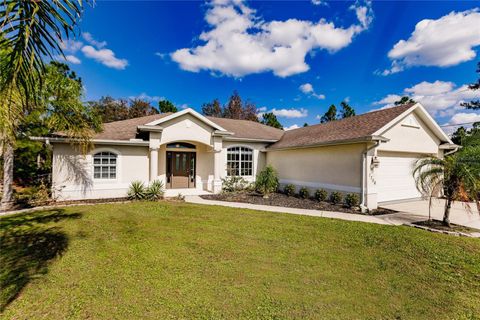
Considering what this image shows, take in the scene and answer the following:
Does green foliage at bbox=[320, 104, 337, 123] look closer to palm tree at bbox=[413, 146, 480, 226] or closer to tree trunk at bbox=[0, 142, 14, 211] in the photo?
palm tree at bbox=[413, 146, 480, 226]

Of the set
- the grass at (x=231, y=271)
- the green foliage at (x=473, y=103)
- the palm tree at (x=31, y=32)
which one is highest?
the green foliage at (x=473, y=103)

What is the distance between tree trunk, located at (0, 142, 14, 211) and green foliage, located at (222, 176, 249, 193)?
10699 millimetres

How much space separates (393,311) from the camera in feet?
11.7

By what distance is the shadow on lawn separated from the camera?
420 cm

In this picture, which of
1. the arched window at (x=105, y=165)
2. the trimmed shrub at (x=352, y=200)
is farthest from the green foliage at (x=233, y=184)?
the trimmed shrub at (x=352, y=200)

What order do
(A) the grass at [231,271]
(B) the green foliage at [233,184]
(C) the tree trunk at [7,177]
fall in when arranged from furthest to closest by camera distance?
(B) the green foliage at [233,184]
(C) the tree trunk at [7,177]
(A) the grass at [231,271]

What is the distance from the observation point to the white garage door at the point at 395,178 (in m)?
12.1

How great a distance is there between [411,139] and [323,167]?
5331 millimetres

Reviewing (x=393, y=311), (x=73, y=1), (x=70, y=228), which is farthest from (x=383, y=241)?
(x=70, y=228)

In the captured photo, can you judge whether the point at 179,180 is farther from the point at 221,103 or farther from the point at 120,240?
the point at 221,103

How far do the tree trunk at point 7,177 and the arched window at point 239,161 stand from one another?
11338 mm

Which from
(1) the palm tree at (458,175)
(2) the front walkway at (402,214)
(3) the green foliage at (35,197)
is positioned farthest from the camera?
(3) the green foliage at (35,197)

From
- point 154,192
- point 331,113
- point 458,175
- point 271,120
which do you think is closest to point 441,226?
point 458,175

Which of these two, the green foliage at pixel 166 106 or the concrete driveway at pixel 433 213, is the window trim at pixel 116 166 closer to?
the concrete driveway at pixel 433 213
